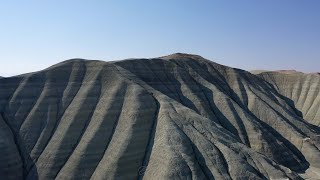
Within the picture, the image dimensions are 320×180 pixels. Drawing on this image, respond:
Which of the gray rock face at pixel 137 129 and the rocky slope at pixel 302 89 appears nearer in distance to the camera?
the gray rock face at pixel 137 129

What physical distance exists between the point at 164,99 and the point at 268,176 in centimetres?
2019

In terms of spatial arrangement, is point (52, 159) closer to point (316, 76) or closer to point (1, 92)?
point (1, 92)

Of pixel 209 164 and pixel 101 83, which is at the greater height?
pixel 101 83

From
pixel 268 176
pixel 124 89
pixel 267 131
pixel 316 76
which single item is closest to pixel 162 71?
pixel 124 89

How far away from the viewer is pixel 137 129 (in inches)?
2367

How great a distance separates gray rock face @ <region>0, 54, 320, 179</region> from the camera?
5500 centimetres

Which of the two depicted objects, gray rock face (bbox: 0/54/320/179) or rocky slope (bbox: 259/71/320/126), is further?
rocky slope (bbox: 259/71/320/126)

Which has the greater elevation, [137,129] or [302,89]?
[137,129]

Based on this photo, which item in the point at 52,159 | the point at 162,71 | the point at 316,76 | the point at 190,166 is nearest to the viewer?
the point at 190,166

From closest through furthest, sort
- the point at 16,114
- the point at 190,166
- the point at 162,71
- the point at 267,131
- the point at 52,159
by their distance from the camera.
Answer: the point at 190,166, the point at 52,159, the point at 16,114, the point at 267,131, the point at 162,71

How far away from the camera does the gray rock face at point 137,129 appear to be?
55.0 m

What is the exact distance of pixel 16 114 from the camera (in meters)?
65.3

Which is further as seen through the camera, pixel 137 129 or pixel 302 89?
pixel 302 89

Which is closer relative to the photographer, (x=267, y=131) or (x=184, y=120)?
(x=184, y=120)
